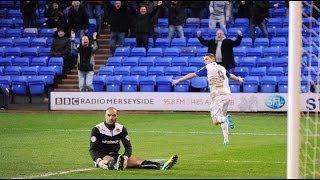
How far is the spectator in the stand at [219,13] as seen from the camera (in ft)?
117

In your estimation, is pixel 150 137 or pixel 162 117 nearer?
pixel 150 137

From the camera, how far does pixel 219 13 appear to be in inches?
1420

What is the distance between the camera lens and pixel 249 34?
3653 centimetres

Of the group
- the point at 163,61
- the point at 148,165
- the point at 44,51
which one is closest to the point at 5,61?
the point at 44,51

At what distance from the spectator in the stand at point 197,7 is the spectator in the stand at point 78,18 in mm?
4583

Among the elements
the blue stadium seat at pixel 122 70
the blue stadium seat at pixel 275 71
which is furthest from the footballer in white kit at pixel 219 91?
the blue stadium seat at pixel 122 70

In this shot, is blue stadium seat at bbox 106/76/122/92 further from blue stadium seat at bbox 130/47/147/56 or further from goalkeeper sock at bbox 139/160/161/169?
goalkeeper sock at bbox 139/160/161/169

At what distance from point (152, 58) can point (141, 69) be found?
0.84 metres

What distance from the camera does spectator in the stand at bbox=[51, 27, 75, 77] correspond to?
36781mm

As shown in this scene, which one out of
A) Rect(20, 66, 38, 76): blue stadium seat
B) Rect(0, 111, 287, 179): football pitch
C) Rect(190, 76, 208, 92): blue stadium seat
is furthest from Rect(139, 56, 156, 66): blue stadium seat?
Rect(20, 66, 38, 76): blue stadium seat

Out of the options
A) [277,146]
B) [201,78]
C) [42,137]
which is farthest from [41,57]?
[277,146]

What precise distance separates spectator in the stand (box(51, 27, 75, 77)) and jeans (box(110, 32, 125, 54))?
1.81 metres

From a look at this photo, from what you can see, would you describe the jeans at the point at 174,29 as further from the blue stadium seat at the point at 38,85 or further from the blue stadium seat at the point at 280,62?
the blue stadium seat at the point at 38,85

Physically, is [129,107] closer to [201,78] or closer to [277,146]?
[201,78]
